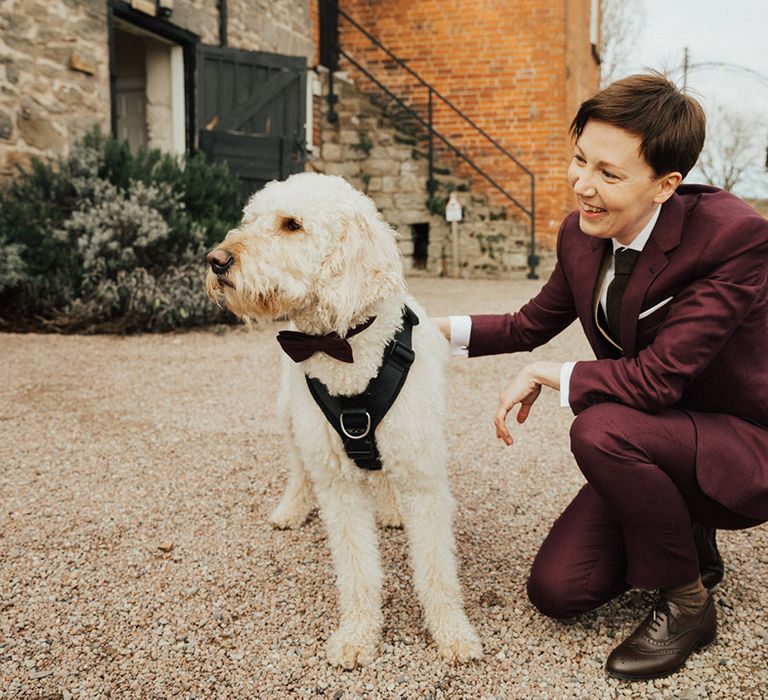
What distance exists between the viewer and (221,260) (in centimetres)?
208

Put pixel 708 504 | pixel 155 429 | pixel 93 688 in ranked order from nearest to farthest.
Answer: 1. pixel 93 688
2. pixel 708 504
3. pixel 155 429

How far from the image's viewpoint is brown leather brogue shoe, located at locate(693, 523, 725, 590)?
2.58 m

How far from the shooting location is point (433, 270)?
13.0 m

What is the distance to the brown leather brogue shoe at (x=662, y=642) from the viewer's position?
7.00 feet

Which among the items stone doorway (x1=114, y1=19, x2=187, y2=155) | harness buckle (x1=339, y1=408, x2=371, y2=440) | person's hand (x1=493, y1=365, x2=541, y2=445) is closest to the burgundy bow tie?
harness buckle (x1=339, y1=408, x2=371, y2=440)

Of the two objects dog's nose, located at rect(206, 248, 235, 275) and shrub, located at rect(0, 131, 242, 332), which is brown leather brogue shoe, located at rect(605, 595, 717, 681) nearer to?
dog's nose, located at rect(206, 248, 235, 275)

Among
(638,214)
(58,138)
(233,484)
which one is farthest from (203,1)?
(638,214)

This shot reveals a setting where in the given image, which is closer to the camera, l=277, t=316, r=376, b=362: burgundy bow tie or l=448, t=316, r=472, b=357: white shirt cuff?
l=277, t=316, r=376, b=362: burgundy bow tie

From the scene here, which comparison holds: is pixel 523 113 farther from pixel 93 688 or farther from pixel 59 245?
pixel 93 688

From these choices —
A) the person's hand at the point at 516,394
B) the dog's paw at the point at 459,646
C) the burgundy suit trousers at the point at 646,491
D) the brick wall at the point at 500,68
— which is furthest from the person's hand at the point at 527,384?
the brick wall at the point at 500,68

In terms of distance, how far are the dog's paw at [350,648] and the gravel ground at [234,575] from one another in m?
0.04

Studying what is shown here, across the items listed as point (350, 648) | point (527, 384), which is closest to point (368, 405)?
point (527, 384)

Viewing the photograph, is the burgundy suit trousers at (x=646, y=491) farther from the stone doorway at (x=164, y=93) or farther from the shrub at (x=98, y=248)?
the stone doorway at (x=164, y=93)

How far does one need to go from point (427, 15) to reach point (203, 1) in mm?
4709
